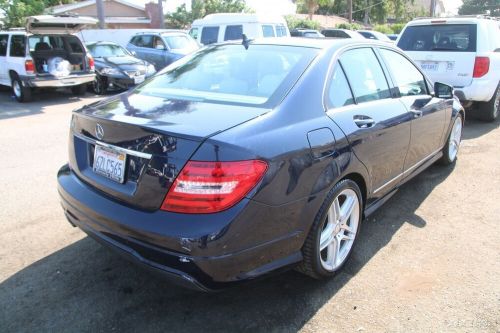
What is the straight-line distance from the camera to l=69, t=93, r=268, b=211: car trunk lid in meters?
2.26

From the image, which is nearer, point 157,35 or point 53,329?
point 53,329

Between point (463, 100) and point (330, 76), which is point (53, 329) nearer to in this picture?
point (330, 76)

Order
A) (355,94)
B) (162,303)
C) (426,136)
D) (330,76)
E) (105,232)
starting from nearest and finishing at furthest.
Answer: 1. (105,232)
2. (162,303)
3. (330,76)
4. (355,94)
5. (426,136)

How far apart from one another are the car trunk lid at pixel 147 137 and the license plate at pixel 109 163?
0.02 metres

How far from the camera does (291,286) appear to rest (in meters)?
2.96

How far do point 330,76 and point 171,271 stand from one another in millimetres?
1694

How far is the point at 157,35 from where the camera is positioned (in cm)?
1387

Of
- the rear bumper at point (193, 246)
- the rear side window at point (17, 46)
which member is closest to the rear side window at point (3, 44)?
the rear side window at point (17, 46)

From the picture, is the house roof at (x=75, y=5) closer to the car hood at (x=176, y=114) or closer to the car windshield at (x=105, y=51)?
the car windshield at (x=105, y=51)

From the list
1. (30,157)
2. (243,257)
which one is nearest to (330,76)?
(243,257)

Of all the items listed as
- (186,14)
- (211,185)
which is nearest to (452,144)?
(211,185)

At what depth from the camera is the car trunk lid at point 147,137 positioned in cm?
226

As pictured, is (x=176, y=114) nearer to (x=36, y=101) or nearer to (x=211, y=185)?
(x=211, y=185)

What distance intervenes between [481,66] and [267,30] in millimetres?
7963
